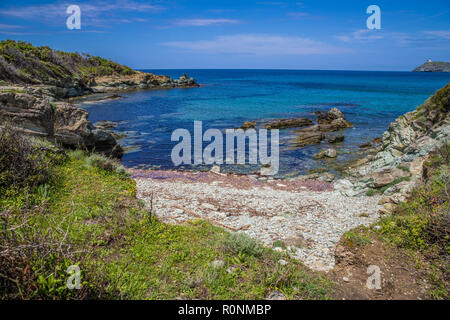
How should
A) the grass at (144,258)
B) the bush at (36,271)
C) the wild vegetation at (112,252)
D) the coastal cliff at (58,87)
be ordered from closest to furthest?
1. the bush at (36,271)
2. the wild vegetation at (112,252)
3. the grass at (144,258)
4. the coastal cliff at (58,87)

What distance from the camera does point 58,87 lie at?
5581cm

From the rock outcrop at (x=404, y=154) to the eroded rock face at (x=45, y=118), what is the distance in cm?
1447

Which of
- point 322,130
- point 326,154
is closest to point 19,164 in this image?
point 326,154

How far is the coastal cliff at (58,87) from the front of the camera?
42.4 ft

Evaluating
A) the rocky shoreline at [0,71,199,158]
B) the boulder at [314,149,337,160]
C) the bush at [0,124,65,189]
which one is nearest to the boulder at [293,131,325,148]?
the boulder at [314,149,337,160]

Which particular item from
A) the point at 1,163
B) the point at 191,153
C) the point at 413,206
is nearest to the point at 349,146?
the point at 191,153

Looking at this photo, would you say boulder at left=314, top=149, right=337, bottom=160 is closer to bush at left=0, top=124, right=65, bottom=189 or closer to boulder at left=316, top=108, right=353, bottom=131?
boulder at left=316, top=108, right=353, bottom=131

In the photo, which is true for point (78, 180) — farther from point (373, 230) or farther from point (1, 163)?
point (373, 230)

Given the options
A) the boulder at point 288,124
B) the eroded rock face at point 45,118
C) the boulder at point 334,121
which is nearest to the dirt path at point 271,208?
the eroded rock face at point 45,118

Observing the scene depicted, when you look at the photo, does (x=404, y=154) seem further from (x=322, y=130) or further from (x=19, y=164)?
(x=19, y=164)

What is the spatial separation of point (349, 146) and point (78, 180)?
81.8ft

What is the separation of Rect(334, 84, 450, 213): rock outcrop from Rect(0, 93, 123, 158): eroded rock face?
14.5 m

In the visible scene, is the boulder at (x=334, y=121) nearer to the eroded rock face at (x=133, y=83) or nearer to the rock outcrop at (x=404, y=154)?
the rock outcrop at (x=404, y=154)

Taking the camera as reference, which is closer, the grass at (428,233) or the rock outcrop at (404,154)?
the grass at (428,233)
